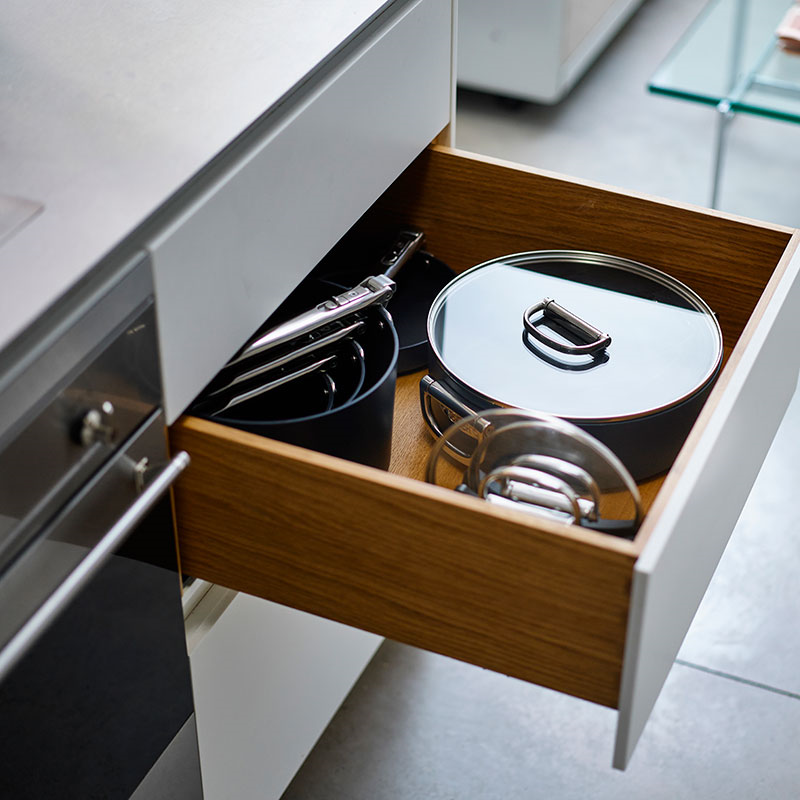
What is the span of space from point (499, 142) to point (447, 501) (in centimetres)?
174

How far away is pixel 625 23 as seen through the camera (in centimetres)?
273

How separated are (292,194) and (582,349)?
25 cm

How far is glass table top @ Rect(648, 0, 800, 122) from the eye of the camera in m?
1.97

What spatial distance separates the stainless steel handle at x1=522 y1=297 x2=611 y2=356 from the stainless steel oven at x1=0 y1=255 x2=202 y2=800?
323 millimetres

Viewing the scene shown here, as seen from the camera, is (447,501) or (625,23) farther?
(625,23)

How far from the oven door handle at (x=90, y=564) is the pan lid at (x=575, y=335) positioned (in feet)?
0.85

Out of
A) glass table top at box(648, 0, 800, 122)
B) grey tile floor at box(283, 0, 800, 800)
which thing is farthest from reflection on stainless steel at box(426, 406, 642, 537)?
glass table top at box(648, 0, 800, 122)

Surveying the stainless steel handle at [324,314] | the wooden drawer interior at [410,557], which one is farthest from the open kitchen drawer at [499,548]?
the stainless steel handle at [324,314]

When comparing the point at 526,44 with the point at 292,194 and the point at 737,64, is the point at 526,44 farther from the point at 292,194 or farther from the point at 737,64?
the point at 292,194

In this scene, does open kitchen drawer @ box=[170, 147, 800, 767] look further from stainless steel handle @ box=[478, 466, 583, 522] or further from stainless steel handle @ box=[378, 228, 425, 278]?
stainless steel handle @ box=[378, 228, 425, 278]

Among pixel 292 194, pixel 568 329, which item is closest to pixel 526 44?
pixel 568 329

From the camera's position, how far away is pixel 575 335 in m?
0.93

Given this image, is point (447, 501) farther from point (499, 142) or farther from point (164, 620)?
point (499, 142)

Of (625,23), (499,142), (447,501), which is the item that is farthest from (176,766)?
(625,23)
